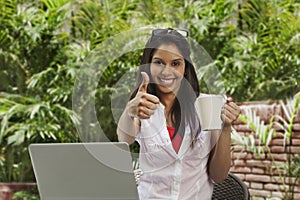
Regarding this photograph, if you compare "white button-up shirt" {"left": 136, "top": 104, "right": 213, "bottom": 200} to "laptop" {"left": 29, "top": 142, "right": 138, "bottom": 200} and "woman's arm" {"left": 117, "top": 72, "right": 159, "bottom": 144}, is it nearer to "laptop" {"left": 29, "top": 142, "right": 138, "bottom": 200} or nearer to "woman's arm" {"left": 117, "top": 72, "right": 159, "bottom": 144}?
"woman's arm" {"left": 117, "top": 72, "right": 159, "bottom": 144}

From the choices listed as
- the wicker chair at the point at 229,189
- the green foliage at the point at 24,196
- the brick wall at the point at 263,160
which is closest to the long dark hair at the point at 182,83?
the wicker chair at the point at 229,189

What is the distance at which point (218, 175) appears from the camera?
1881mm

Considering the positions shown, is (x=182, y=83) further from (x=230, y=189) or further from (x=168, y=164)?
(x=230, y=189)

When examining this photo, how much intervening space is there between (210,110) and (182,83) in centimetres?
21

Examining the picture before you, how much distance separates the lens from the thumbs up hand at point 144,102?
1592 millimetres

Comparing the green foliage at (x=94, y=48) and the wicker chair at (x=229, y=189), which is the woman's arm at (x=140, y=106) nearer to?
the wicker chair at (x=229, y=189)

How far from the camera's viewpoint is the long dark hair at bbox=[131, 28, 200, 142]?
184 cm

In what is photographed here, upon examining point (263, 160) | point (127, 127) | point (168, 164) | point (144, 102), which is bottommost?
point (263, 160)

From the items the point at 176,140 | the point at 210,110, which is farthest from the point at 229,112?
the point at 176,140

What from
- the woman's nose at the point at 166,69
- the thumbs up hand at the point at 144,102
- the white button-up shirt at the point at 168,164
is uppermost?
the woman's nose at the point at 166,69

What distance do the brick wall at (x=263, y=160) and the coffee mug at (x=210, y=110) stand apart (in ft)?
7.46

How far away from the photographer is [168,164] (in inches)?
72.2

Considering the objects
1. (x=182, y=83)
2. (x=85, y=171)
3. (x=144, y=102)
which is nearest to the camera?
(x=85, y=171)

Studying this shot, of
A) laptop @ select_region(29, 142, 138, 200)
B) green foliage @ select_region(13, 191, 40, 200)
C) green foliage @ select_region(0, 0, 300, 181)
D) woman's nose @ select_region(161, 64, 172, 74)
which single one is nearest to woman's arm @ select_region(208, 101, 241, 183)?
woman's nose @ select_region(161, 64, 172, 74)
